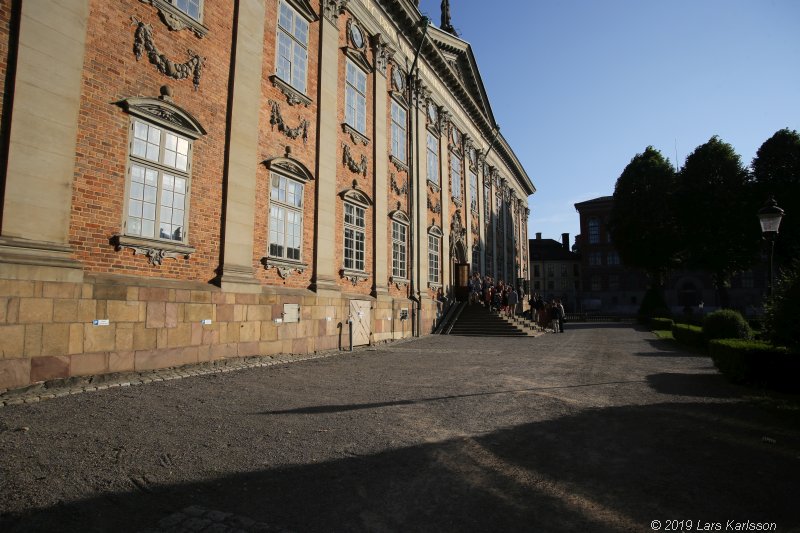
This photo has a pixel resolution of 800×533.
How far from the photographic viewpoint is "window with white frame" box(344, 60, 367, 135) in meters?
16.5

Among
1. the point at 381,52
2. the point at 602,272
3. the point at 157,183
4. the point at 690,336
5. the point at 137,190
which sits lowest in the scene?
the point at 690,336

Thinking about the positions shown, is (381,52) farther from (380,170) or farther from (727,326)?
(727,326)

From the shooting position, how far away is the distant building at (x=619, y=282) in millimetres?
61875

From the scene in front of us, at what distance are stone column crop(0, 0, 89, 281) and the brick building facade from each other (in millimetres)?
28

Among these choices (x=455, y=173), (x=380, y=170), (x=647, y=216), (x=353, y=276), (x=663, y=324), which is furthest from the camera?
(x=647, y=216)

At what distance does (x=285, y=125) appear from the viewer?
13.1 metres

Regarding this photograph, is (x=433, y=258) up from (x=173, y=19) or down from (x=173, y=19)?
down

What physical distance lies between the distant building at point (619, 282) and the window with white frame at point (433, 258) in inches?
1779

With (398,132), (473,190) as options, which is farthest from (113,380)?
(473,190)

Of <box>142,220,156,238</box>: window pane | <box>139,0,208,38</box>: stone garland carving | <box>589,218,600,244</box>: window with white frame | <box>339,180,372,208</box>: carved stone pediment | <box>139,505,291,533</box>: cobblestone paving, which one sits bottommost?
<box>139,505,291,533</box>: cobblestone paving

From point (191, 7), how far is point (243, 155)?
11.3 ft

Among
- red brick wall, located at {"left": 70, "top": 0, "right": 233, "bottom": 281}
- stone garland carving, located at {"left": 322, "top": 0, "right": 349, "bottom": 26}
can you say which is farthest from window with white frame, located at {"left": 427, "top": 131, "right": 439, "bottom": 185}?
red brick wall, located at {"left": 70, "top": 0, "right": 233, "bottom": 281}

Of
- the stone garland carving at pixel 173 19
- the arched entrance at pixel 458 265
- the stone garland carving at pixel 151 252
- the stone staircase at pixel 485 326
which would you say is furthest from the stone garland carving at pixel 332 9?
the stone staircase at pixel 485 326

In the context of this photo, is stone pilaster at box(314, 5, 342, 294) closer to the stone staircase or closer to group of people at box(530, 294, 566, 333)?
the stone staircase
